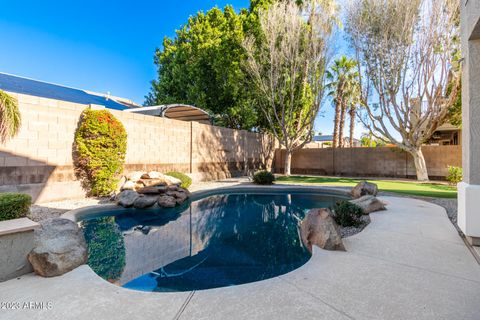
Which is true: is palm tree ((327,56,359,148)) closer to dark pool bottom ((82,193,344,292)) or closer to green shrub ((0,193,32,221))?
dark pool bottom ((82,193,344,292))

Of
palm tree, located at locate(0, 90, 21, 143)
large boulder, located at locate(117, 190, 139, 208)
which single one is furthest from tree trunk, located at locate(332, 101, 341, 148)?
palm tree, located at locate(0, 90, 21, 143)

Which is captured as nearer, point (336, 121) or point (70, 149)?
point (70, 149)

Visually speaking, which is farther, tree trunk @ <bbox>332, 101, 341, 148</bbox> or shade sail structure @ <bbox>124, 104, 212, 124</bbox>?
tree trunk @ <bbox>332, 101, 341, 148</bbox>

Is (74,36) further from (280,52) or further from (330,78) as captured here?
(330,78)

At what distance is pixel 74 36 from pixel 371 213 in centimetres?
1989

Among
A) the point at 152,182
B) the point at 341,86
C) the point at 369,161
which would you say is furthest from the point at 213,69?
the point at 369,161

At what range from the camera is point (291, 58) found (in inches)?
593

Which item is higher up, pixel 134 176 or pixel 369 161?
pixel 369 161

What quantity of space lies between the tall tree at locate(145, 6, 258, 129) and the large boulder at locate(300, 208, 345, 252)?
12789mm

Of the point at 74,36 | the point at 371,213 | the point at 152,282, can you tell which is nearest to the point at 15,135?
the point at 152,282

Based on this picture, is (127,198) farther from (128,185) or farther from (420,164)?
(420,164)

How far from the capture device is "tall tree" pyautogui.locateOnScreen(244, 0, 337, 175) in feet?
48.3

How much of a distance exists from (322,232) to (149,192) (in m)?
6.28

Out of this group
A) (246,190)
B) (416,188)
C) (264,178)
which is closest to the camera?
(416,188)
